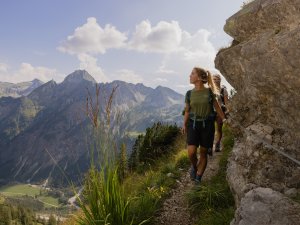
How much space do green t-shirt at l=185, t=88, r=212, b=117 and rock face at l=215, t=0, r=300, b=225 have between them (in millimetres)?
913

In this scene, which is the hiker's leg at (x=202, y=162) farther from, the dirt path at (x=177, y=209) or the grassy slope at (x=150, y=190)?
the grassy slope at (x=150, y=190)

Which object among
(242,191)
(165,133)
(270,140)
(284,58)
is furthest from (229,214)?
(165,133)

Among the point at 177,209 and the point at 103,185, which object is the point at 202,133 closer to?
the point at 177,209

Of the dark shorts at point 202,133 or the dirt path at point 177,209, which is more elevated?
the dark shorts at point 202,133

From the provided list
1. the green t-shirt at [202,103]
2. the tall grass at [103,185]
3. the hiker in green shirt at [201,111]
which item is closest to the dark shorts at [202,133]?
the hiker in green shirt at [201,111]

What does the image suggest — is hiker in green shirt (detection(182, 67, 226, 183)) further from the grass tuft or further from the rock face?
the grass tuft

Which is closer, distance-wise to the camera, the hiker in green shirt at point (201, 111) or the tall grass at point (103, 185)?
the tall grass at point (103, 185)

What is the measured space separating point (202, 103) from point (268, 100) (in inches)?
88.8

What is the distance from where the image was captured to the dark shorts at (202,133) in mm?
9312

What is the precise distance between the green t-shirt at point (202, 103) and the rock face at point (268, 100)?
0.91 m

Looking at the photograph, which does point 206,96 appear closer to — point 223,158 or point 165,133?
point 223,158

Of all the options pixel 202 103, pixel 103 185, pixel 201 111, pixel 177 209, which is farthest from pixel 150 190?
pixel 103 185

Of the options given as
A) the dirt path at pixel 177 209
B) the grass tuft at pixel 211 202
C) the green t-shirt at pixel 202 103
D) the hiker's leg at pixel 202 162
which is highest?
the green t-shirt at pixel 202 103

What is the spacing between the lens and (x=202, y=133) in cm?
936
